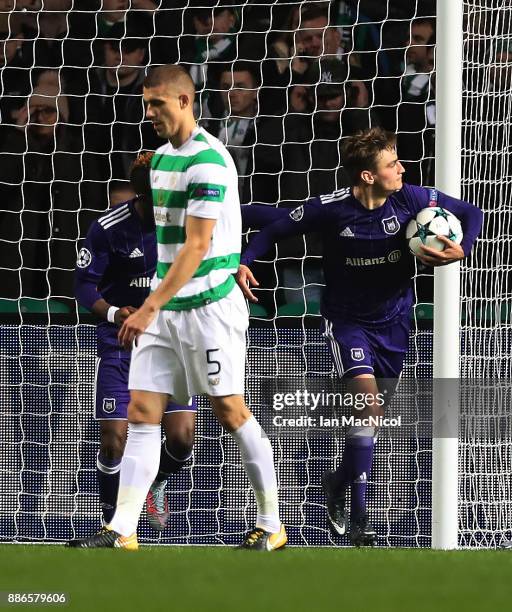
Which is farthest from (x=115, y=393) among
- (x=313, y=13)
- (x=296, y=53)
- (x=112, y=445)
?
(x=313, y=13)

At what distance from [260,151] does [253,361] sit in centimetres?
124

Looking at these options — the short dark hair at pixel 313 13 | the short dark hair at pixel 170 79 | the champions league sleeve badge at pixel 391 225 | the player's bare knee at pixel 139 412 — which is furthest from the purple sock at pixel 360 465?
the short dark hair at pixel 313 13

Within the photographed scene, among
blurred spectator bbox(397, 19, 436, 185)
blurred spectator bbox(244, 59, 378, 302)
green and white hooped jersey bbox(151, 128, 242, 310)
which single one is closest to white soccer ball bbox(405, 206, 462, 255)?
green and white hooped jersey bbox(151, 128, 242, 310)

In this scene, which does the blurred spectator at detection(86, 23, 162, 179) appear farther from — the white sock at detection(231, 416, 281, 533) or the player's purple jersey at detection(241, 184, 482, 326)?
the white sock at detection(231, 416, 281, 533)

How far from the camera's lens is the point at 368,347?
19.9 ft

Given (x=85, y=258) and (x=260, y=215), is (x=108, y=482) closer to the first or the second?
(x=85, y=258)

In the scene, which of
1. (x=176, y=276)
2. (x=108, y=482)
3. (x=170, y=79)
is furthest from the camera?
(x=108, y=482)

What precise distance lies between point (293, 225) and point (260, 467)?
1303 mm

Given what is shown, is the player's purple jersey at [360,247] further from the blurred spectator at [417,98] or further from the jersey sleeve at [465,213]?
the blurred spectator at [417,98]

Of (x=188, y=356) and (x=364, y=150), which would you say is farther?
(x=364, y=150)

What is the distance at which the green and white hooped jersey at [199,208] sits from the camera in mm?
5176

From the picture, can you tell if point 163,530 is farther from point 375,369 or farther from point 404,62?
point 404,62

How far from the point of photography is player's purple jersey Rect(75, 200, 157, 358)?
20.4 feet

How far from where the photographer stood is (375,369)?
615 centimetres
